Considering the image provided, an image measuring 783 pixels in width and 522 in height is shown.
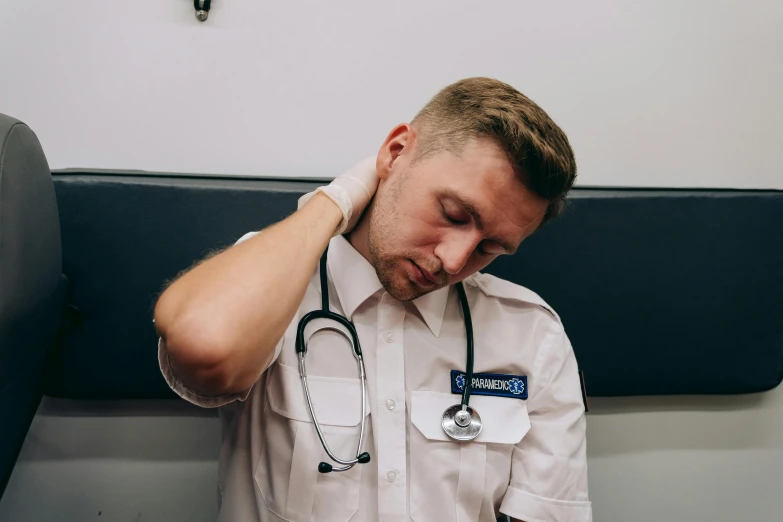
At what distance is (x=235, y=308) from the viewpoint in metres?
0.78

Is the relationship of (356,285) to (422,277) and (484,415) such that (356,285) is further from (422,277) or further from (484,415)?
(484,415)

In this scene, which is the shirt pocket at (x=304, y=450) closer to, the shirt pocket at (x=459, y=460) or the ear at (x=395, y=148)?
the shirt pocket at (x=459, y=460)

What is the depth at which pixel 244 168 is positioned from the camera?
1.34 metres

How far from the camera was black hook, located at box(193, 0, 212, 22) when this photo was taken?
1274mm

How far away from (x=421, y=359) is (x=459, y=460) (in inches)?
7.7

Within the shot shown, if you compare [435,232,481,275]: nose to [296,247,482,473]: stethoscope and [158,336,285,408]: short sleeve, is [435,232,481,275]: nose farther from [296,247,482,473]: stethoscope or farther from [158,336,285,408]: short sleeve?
[158,336,285,408]: short sleeve

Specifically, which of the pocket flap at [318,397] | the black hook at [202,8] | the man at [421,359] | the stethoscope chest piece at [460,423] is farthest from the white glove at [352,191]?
the black hook at [202,8]

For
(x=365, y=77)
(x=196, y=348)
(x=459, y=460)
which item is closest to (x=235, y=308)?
(x=196, y=348)

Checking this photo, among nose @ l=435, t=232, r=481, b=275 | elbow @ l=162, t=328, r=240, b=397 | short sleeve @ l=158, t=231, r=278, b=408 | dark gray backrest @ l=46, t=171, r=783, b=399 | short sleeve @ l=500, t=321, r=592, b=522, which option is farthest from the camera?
dark gray backrest @ l=46, t=171, r=783, b=399

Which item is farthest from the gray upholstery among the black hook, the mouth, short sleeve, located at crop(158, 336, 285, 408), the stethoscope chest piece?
the stethoscope chest piece

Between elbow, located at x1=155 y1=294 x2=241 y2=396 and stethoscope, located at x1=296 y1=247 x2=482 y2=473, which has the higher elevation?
elbow, located at x1=155 y1=294 x2=241 y2=396

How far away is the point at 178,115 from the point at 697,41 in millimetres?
1312

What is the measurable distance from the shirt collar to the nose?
6.6 inches

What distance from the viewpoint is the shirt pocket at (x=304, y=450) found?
3.31ft
